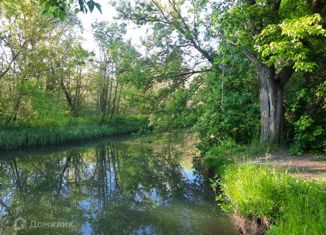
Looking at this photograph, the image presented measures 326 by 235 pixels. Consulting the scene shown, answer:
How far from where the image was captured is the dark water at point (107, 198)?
21.5ft

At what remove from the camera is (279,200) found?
493cm

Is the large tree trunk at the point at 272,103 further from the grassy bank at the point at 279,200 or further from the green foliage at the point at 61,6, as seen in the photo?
the green foliage at the point at 61,6

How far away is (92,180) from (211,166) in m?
4.23

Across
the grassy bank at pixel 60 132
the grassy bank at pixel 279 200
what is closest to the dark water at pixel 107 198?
the grassy bank at pixel 279 200

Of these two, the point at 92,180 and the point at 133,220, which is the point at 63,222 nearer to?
the point at 133,220

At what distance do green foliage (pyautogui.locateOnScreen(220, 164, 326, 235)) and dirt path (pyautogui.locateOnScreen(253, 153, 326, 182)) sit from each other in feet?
2.52

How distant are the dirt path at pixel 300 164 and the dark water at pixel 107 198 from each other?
1770mm

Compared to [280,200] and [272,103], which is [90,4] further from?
[272,103]

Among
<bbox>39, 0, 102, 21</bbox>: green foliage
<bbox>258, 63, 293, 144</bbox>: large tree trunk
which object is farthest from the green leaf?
<bbox>258, 63, 293, 144</bbox>: large tree trunk

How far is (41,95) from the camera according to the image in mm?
20234

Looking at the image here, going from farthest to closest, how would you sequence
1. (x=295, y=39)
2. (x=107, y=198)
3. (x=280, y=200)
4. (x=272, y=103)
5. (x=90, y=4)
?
(x=272, y=103)
(x=107, y=198)
(x=295, y=39)
(x=280, y=200)
(x=90, y=4)

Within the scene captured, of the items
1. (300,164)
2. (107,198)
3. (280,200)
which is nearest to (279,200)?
(280,200)

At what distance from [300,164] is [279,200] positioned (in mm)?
3216

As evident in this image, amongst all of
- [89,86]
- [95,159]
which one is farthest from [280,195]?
[89,86]
